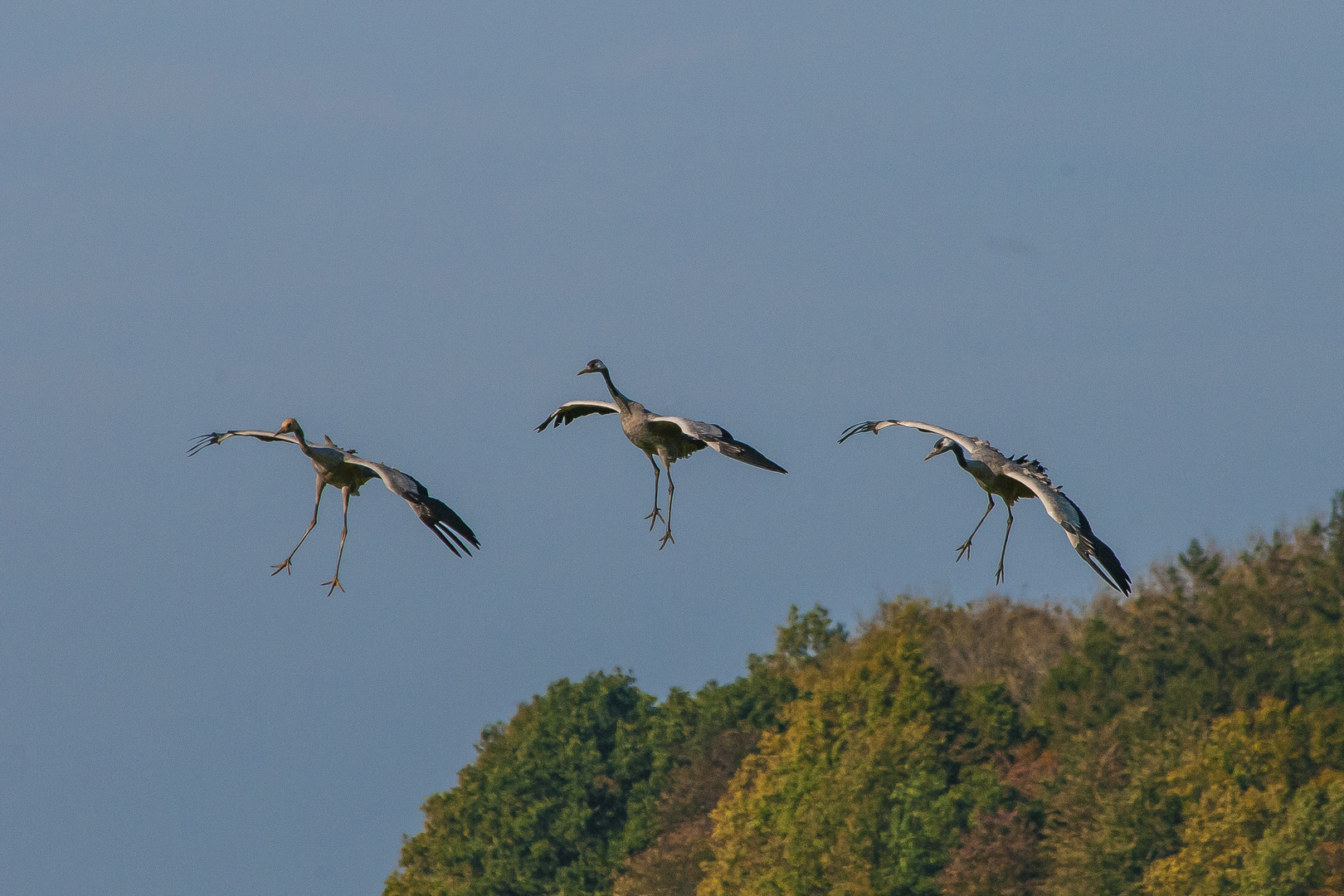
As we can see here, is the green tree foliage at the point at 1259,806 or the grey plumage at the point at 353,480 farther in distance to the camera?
the green tree foliage at the point at 1259,806

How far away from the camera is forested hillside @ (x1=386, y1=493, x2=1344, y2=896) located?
80812mm

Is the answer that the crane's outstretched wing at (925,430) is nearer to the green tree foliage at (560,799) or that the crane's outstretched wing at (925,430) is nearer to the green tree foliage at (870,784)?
the green tree foliage at (870,784)

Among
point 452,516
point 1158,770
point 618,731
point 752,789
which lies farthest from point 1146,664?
point 452,516

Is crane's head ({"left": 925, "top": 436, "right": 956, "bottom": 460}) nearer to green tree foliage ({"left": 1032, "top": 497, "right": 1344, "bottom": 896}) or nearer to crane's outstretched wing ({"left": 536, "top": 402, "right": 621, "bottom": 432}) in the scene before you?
crane's outstretched wing ({"left": 536, "top": 402, "right": 621, "bottom": 432})

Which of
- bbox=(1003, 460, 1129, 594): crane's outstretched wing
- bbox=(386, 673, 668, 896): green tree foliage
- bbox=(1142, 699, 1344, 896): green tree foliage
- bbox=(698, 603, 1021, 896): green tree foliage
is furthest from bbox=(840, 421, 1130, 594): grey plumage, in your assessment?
bbox=(386, 673, 668, 896): green tree foliage

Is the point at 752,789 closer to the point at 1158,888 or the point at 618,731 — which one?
the point at 618,731

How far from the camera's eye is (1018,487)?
100ft

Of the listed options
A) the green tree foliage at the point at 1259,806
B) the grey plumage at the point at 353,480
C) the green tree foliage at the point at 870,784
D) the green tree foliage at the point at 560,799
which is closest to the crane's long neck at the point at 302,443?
the grey plumage at the point at 353,480

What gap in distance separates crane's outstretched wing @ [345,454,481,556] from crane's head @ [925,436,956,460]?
21.7ft

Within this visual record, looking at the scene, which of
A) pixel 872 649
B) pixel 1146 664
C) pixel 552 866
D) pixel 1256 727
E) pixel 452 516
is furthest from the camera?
pixel 552 866

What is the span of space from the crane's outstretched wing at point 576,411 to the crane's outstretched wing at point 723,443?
10.3 ft

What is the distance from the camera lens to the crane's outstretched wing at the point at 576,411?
1314 inches

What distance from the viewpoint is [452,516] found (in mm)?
27609

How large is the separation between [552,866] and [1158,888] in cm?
3546
